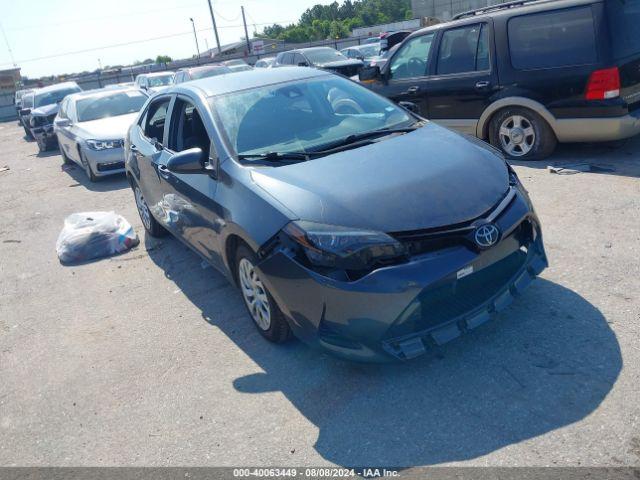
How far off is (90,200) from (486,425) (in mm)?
7982

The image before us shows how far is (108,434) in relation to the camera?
3.24m

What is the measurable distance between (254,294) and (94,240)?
3.26 meters

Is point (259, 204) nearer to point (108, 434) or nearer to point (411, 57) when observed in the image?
point (108, 434)

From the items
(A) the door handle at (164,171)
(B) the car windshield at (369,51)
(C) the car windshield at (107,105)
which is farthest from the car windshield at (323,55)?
(A) the door handle at (164,171)

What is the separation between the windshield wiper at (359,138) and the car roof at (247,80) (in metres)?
1.01

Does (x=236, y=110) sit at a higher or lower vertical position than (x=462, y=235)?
higher

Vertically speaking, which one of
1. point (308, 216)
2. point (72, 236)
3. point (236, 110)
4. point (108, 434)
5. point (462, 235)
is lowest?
point (108, 434)

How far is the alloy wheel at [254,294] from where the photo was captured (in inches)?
145

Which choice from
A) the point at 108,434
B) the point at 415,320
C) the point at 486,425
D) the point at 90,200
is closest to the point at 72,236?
the point at 90,200

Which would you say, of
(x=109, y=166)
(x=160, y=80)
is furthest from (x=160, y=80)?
(x=109, y=166)

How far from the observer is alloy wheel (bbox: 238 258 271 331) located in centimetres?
367

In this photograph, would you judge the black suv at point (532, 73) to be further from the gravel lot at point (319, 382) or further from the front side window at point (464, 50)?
the gravel lot at point (319, 382)

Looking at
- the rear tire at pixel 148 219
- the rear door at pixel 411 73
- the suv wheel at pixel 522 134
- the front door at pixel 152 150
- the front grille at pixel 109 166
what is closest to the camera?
the front door at pixel 152 150

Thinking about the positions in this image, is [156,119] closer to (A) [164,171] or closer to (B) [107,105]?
(A) [164,171]
